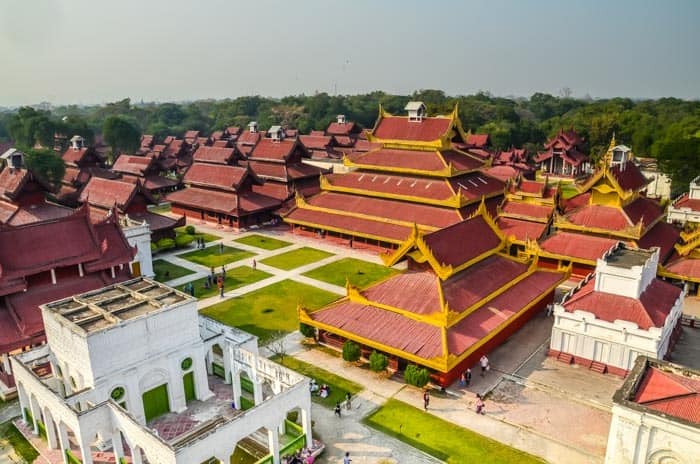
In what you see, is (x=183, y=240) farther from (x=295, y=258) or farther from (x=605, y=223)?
(x=605, y=223)

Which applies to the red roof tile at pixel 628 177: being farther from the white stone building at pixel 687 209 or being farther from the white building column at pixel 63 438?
the white building column at pixel 63 438

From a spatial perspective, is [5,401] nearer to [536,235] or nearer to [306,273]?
[306,273]

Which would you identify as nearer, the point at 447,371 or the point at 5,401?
the point at 447,371

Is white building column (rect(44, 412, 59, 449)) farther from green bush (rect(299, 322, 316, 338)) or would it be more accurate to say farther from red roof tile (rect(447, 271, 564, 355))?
red roof tile (rect(447, 271, 564, 355))

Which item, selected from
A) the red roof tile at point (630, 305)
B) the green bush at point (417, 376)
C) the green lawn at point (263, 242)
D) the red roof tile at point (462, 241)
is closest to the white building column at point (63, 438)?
the green bush at point (417, 376)

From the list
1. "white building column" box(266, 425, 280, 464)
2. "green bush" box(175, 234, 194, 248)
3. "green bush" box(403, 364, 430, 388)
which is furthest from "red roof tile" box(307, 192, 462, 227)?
"white building column" box(266, 425, 280, 464)

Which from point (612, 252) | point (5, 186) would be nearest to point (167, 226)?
point (5, 186)
